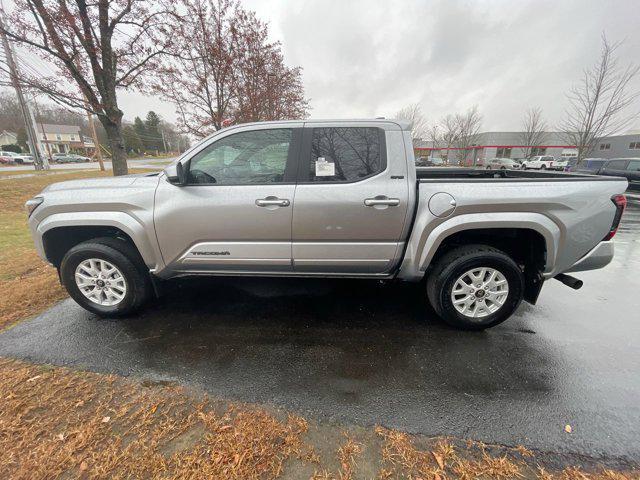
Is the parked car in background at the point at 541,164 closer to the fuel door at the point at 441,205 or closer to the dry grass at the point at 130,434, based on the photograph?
the fuel door at the point at 441,205

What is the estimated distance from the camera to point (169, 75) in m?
7.68

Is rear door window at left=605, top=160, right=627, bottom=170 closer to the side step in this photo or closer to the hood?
the side step

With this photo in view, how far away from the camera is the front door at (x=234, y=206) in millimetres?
2803

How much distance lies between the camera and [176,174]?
276cm

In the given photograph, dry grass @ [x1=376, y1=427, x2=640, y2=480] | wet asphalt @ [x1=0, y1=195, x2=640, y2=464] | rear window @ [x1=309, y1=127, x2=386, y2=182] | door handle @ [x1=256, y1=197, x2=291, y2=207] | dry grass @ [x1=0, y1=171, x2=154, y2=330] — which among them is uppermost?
rear window @ [x1=309, y1=127, x2=386, y2=182]

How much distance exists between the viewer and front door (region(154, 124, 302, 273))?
280 centimetres

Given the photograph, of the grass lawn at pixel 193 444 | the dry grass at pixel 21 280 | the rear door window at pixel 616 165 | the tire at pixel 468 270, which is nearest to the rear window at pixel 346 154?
the tire at pixel 468 270

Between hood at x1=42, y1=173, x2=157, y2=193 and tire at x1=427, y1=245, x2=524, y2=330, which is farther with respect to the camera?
hood at x1=42, y1=173, x2=157, y2=193

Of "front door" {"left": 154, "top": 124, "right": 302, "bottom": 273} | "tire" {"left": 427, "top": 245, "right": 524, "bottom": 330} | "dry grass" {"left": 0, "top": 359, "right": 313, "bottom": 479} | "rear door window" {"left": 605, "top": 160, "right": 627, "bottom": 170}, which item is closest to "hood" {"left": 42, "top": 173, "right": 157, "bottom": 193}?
"front door" {"left": 154, "top": 124, "right": 302, "bottom": 273}

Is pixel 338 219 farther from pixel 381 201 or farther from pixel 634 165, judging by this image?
pixel 634 165

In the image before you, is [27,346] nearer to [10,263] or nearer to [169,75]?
[10,263]

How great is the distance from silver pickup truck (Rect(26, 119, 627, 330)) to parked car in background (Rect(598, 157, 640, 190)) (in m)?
14.2

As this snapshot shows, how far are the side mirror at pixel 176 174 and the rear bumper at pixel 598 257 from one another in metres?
3.72

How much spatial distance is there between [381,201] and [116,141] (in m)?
7.92
